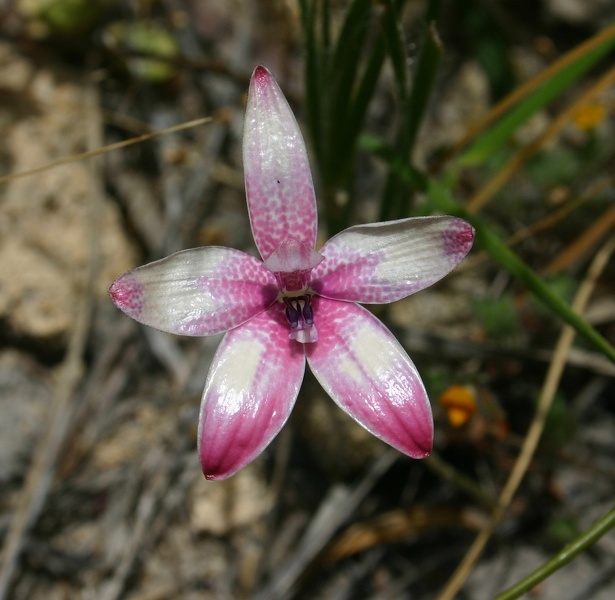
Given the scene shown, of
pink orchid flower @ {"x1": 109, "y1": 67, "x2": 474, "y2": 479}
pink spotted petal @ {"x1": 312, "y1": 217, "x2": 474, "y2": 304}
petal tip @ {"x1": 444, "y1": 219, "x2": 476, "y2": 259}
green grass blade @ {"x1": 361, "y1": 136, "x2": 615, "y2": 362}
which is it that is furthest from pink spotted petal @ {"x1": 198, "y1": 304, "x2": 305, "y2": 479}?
green grass blade @ {"x1": 361, "y1": 136, "x2": 615, "y2": 362}

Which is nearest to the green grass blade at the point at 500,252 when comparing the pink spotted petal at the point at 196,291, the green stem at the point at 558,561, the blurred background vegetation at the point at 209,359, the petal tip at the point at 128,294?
the blurred background vegetation at the point at 209,359

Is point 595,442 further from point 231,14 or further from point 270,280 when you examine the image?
point 231,14

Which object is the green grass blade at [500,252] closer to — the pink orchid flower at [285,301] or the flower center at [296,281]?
the pink orchid flower at [285,301]

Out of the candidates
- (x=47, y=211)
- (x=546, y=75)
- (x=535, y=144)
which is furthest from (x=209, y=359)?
(x=546, y=75)

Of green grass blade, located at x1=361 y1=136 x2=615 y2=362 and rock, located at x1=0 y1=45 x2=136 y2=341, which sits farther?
rock, located at x1=0 y1=45 x2=136 y2=341

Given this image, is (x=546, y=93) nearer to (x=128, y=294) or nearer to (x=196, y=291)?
(x=196, y=291)

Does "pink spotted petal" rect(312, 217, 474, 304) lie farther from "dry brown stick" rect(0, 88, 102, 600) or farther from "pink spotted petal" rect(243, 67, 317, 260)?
"dry brown stick" rect(0, 88, 102, 600)

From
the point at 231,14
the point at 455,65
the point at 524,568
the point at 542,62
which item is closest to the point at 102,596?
the point at 524,568
